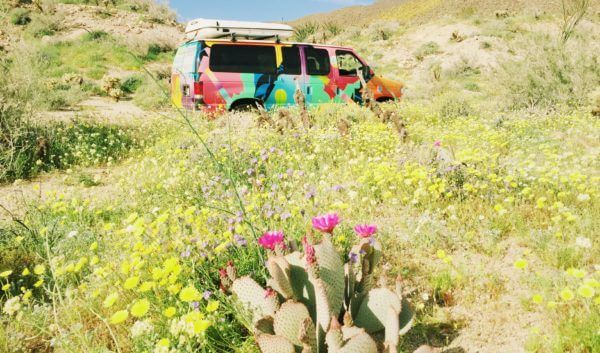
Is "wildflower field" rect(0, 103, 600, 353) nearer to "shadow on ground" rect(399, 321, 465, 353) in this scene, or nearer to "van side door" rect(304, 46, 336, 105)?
"shadow on ground" rect(399, 321, 465, 353)

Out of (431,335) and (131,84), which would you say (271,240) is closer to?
(431,335)

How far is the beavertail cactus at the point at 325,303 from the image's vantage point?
1.82m

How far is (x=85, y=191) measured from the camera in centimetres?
580

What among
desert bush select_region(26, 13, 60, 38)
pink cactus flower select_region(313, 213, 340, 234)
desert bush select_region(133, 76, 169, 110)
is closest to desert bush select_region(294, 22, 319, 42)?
desert bush select_region(133, 76, 169, 110)

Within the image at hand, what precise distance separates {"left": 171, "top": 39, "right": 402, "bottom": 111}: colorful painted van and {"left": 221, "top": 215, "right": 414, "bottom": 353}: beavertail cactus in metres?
6.17

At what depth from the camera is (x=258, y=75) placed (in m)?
9.05

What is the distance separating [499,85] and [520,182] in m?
7.36

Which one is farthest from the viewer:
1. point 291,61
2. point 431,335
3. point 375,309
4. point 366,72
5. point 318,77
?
point 366,72

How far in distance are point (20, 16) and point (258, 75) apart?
20987 millimetres

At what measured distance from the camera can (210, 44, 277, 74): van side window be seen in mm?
8703

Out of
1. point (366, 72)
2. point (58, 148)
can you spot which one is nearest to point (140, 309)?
point (58, 148)

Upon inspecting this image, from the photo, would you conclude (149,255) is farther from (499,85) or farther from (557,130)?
(499,85)

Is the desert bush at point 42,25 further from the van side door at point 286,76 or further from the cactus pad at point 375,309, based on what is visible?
the cactus pad at point 375,309

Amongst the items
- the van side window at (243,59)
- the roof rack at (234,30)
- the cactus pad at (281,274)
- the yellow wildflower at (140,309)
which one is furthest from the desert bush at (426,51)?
the yellow wildflower at (140,309)
